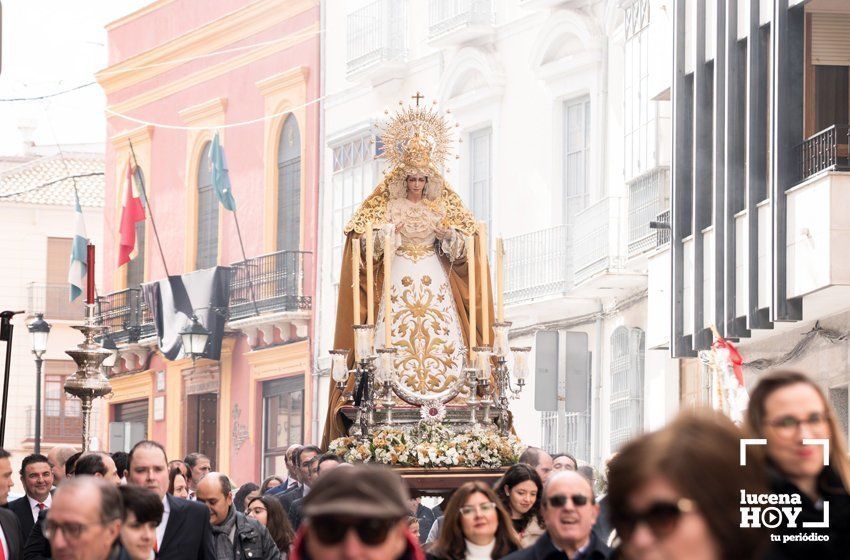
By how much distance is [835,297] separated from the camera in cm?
1783

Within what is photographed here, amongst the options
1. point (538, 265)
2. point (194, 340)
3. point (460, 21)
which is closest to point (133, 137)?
point (194, 340)

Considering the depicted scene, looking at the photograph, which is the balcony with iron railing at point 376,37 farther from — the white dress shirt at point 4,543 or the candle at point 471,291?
the white dress shirt at point 4,543

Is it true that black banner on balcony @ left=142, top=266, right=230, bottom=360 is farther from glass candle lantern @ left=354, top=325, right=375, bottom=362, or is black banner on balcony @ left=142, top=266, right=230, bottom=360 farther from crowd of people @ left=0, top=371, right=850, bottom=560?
crowd of people @ left=0, top=371, right=850, bottom=560

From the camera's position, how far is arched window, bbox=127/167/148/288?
1458 inches

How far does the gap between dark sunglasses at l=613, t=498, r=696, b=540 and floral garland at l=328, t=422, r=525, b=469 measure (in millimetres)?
10872

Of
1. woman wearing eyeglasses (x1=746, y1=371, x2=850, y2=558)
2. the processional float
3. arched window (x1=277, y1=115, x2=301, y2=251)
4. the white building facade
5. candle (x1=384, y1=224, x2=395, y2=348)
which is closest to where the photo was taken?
woman wearing eyeglasses (x1=746, y1=371, x2=850, y2=558)

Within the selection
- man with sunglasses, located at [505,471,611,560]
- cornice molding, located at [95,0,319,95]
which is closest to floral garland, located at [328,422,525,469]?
man with sunglasses, located at [505,471,611,560]

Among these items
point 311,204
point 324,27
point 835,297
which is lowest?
point 835,297

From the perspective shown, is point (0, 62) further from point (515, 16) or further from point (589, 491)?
point (515, 16)

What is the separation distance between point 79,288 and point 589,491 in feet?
85.1

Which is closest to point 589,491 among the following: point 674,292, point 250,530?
point 250,530

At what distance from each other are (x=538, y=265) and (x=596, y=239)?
1.88 metres

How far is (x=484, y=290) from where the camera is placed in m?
15.4

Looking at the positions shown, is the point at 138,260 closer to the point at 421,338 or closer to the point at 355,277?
the point at 421,338
